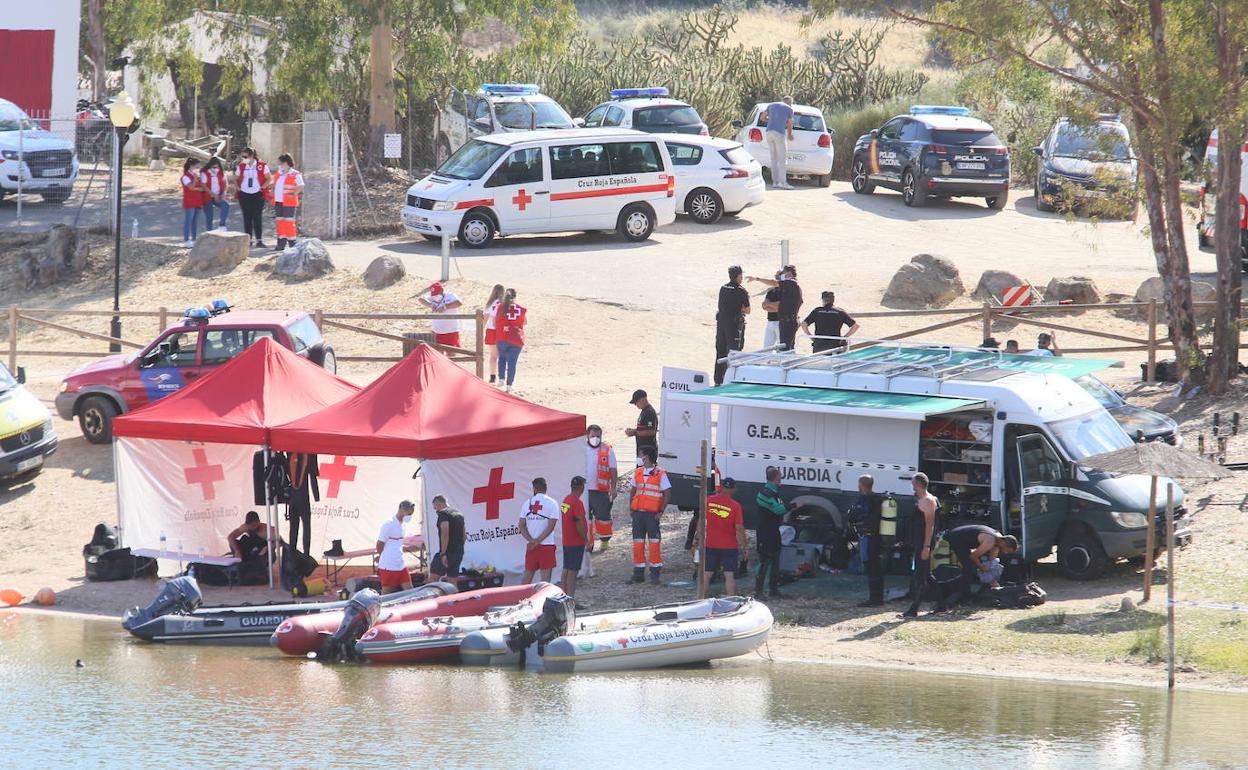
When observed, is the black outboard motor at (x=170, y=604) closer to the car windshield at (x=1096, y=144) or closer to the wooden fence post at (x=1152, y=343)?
the car windshield at (x=1096, y=144)

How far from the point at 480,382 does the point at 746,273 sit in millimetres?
12493

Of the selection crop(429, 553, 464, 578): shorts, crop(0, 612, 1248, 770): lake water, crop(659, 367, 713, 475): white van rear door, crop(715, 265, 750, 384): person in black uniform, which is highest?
crop(715, 265, 750, 384): person in black uniform

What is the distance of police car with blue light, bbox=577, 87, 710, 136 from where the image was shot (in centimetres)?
3422

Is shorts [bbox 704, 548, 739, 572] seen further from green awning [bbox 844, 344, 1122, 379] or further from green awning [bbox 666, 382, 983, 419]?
green awning [bbox 844, 344, 1122, 379]

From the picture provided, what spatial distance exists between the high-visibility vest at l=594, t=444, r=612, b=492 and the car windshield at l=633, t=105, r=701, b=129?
57.2ft

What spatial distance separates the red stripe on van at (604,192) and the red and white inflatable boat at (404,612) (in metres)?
15.1

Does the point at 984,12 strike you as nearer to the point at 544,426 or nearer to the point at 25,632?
the point at 544,426

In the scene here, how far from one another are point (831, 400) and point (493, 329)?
314 inches

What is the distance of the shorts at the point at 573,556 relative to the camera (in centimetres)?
1650

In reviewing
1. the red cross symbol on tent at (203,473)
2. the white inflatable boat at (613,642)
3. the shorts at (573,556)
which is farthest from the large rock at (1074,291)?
the red cross symbol on tent at (203,473)

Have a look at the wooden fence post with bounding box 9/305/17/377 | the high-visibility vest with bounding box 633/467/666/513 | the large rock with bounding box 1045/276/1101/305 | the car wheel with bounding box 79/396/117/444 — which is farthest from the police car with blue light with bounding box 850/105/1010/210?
the high-visibility vest with bounding box 633/467/666/513

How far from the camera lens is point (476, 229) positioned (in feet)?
96.9

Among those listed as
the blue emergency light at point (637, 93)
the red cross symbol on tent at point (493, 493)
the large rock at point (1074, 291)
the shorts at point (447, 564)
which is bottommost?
the shorts at point (447, 564)

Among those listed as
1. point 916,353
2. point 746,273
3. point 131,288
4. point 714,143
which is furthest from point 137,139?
point 916,353
